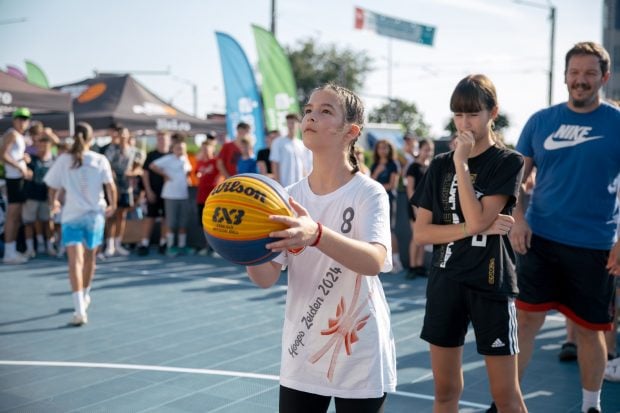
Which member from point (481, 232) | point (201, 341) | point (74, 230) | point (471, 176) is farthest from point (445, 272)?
point (74, 230)

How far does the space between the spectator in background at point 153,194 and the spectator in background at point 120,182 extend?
30 cm

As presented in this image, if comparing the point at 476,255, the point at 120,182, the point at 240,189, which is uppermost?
the point at 240,189

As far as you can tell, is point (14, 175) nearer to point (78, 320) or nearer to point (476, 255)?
point (78, 320)

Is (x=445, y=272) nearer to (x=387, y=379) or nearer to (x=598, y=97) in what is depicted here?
(x=387, y=379)

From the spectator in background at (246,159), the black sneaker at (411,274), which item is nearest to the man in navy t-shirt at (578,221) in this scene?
the black sneaker at (411,274)

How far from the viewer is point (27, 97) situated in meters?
13.2

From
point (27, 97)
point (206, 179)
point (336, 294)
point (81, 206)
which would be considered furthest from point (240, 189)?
point (27, 97)

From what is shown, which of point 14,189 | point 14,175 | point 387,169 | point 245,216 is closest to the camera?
point 245,216

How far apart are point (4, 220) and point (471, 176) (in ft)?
36.8

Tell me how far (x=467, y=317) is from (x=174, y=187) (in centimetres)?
971

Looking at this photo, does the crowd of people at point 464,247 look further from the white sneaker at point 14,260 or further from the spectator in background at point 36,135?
the spectator in background at point 36,135

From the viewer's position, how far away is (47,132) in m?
12.5

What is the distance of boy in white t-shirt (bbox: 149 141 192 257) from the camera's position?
12.5 m

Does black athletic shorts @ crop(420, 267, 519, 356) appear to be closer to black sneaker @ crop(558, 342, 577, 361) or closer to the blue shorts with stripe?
black sneaker @ crop(558, 342, 577, 361)
